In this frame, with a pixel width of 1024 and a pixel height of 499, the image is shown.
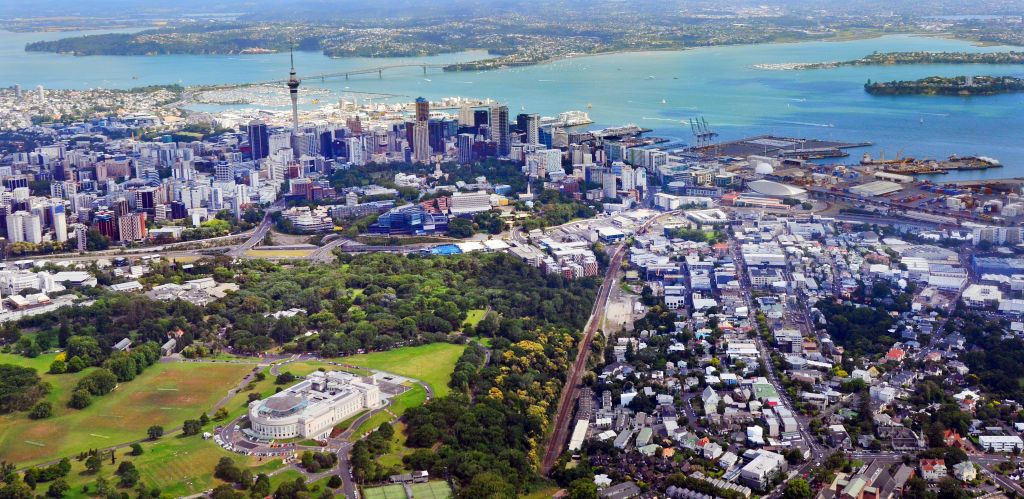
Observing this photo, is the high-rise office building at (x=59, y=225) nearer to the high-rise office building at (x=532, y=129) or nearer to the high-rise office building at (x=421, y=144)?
the high-rise office building at (x=421, y=144)

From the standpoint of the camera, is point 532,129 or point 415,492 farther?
point 532,129

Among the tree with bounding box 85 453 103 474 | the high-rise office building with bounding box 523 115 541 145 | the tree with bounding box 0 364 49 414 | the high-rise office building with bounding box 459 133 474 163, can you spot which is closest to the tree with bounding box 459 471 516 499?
the tree with bounding box 85 453 103 474

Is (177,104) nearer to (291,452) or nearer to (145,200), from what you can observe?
(145,200)

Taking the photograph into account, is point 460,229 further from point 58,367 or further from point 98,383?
point 98,383

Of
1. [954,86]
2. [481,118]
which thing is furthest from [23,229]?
[954,86]

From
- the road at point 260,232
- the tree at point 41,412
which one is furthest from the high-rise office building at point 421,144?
the tree at point 41,412

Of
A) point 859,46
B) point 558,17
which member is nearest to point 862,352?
point 859,46
